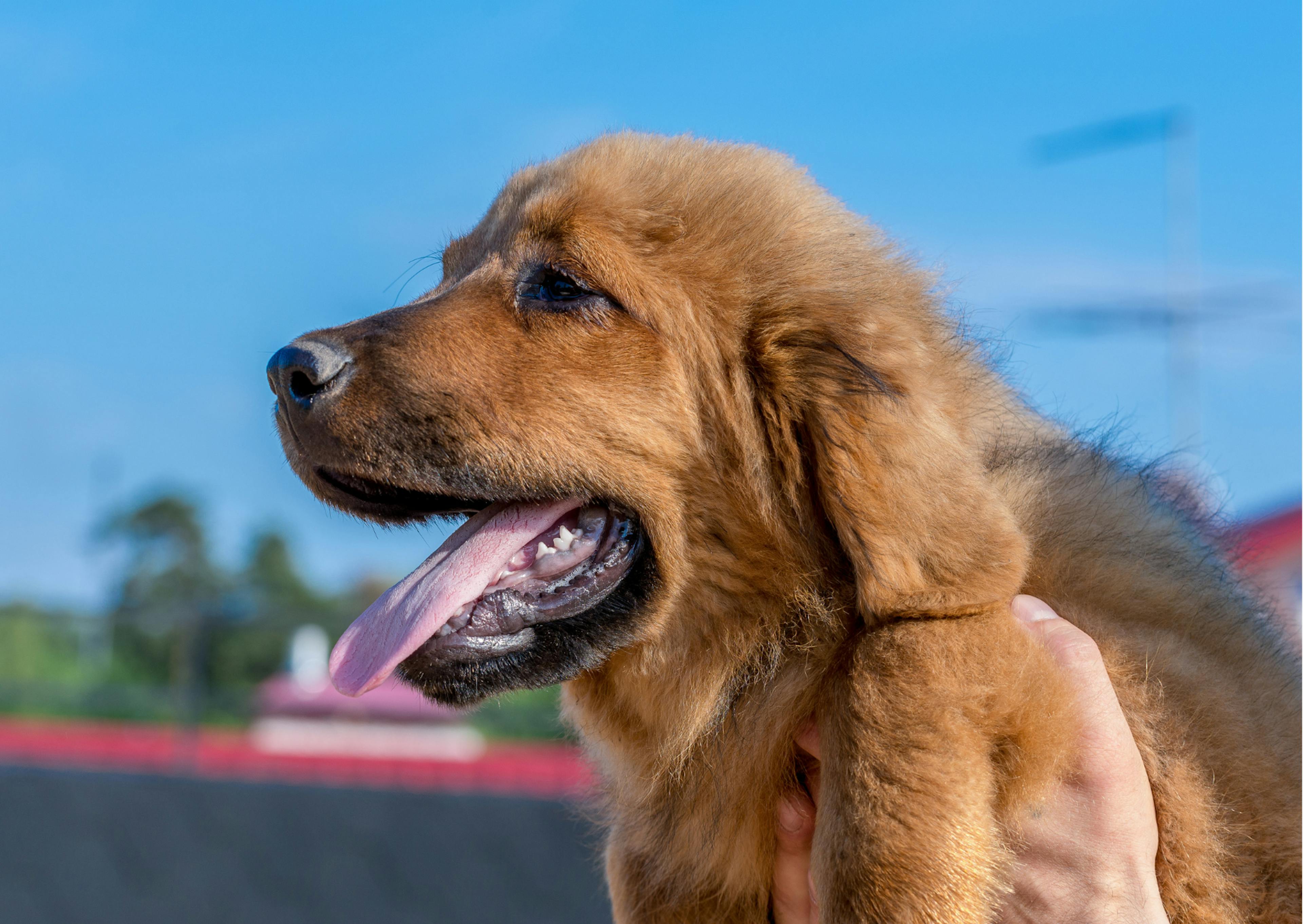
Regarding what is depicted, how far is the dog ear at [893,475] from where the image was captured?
262 cm

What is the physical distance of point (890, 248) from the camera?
3342 millimetres

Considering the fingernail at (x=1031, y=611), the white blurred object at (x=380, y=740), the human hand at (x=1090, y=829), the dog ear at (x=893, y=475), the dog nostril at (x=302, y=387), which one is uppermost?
the dog nostril at (x=302, y=387)

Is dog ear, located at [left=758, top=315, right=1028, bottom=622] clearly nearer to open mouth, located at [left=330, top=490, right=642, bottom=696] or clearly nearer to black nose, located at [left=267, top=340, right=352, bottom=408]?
open mouth, located at [left=330, top=490, right=642, bottom=696]

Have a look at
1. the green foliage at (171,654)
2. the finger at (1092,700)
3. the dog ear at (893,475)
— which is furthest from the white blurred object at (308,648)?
the finger at (1092,700)

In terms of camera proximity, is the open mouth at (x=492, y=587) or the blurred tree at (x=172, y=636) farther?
the blurred tree at (x=172, y=636)

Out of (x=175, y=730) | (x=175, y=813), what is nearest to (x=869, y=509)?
(x=175, y=813)

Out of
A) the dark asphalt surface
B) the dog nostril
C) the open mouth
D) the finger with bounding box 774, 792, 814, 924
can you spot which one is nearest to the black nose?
the dog nostril

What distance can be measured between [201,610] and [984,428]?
32.9ft

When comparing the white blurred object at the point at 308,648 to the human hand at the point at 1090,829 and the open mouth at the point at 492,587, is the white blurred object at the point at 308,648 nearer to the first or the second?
the open mouth at the point at 492,587

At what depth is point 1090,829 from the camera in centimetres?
259

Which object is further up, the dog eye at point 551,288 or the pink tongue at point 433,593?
the dog eye at point 551,288

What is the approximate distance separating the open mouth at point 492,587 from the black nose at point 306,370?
0.27 metres

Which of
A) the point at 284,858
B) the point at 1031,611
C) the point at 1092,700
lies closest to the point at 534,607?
the point at 1031,611

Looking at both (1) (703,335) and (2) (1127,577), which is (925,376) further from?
(2) (1127,577)
